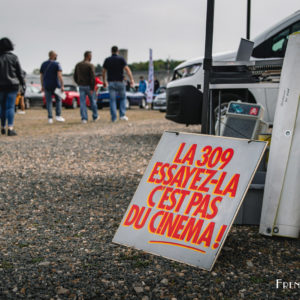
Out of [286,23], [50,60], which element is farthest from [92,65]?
[286,23]

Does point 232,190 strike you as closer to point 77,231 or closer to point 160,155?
point 160,155

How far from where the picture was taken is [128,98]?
81.6 ft

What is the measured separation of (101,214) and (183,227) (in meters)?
1.08

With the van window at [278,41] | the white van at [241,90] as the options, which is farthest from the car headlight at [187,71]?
the van window at [278,41]

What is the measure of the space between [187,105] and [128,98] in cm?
1754

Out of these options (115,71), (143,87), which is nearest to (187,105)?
(115,71)

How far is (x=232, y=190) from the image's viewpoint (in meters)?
2.77

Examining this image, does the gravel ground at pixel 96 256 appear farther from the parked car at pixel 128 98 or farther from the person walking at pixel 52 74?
the parked car at pixel 128 98

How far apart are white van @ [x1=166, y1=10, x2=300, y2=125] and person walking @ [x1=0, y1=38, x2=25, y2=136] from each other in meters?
3.07

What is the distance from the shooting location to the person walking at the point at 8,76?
8.54 meters

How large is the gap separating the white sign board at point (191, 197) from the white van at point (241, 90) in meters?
4.36

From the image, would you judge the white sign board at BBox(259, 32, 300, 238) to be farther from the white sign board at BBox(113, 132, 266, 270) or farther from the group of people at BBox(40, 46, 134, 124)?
the group of people at BBox(40, 46, 134, 124)

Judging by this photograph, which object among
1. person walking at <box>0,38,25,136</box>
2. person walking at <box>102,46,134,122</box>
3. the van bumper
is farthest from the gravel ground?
person walking at <box>102,46,134,122</box>

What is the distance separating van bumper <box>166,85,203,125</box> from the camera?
7.48 m
